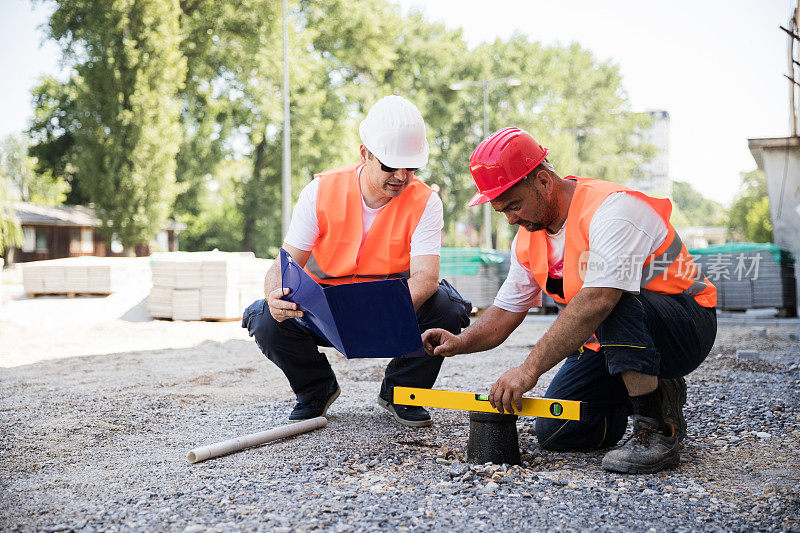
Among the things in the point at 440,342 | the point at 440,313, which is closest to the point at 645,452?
the point at 440,342

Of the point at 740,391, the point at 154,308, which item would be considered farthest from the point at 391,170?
the point at 154,308

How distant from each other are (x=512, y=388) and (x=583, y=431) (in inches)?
30.6

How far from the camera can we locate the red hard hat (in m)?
2.81

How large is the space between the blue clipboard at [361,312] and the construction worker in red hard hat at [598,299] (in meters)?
0.27

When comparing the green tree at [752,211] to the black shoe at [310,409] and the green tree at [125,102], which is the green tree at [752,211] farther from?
the black shoe at [310,409]

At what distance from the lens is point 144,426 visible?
3.84 meters

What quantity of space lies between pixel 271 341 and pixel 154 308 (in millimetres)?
8166

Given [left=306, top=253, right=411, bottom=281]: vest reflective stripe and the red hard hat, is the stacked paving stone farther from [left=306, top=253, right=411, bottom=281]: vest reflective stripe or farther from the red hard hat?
the red hard hat

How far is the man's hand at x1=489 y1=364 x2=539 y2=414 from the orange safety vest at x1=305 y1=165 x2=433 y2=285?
3.71 feet

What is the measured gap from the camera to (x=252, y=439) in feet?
10.8

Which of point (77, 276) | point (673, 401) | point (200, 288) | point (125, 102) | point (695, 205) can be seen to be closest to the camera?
point (673, 401)

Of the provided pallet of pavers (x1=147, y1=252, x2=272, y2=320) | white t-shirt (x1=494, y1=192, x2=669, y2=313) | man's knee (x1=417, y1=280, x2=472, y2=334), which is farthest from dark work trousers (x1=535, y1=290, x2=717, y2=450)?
pallet of pavers (x1=147, y1=252, x2=272, y2=320)

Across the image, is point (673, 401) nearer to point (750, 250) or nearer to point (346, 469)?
point (346, 469)

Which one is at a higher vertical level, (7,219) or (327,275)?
(7,219)
